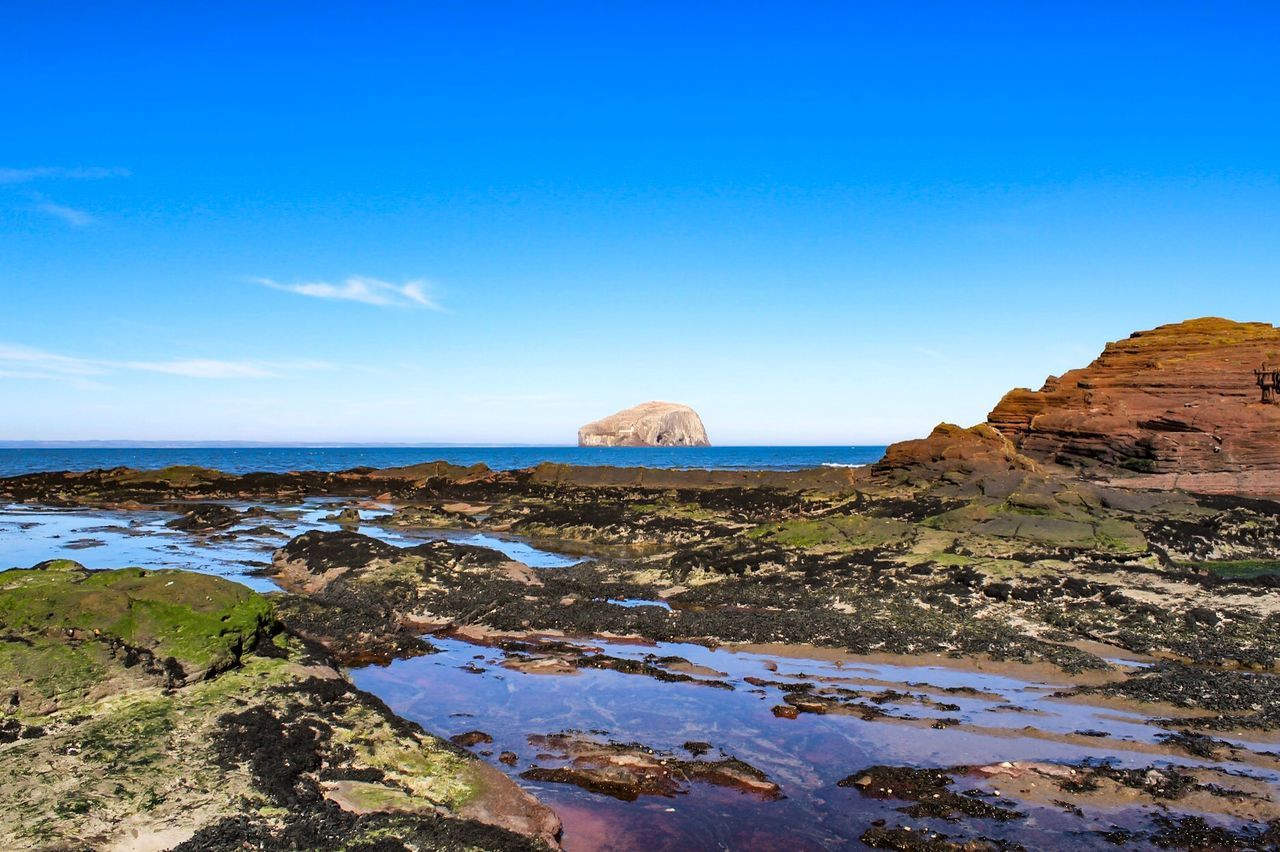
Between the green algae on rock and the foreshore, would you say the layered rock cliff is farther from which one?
the green algae on rock

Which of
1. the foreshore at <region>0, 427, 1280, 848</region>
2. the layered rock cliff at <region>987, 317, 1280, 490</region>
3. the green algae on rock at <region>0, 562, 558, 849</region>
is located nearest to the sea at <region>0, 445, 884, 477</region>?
the layered rock cliff at <region>987, 317, 1280, 490</region>

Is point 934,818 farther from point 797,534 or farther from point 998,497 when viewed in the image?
point 998,497

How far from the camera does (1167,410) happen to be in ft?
136

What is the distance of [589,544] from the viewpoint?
26.3 metres

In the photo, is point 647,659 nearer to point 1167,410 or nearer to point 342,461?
point 1167,410

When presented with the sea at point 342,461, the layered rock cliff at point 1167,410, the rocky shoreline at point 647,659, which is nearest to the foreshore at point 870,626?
the rocky shoreline at point 647,659

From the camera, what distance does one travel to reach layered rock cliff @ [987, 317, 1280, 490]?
3838 cm

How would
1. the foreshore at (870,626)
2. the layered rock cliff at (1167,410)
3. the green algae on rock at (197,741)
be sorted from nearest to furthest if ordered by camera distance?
the green algae on rock at (197,741) → the foreshore at (870,626) → the layered rock cliff at (1167,410)

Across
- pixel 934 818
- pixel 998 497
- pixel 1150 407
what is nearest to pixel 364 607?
pixel 934 818

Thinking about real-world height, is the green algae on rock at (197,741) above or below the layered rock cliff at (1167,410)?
below

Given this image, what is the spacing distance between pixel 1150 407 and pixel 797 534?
102 ft

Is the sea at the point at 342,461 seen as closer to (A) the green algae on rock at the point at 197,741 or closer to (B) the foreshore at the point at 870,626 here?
(B) the foreshore at the point at 870,626

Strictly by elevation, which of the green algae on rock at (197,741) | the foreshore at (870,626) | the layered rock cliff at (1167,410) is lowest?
the foreshore at (870,626)

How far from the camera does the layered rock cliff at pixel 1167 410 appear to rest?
3838 cm
